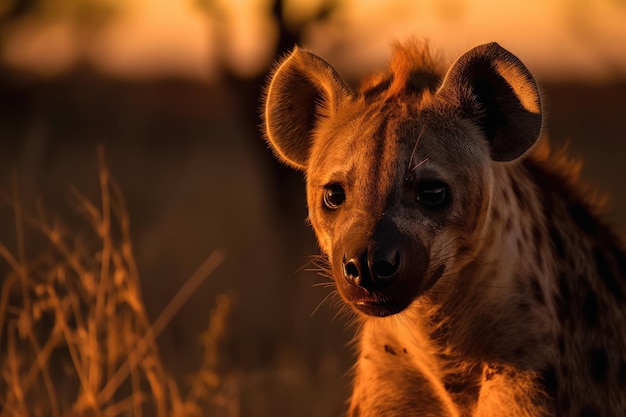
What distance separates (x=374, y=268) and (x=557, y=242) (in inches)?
28.4

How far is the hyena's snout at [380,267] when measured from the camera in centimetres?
310

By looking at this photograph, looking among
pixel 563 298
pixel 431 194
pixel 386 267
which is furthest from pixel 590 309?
pixel 386 267

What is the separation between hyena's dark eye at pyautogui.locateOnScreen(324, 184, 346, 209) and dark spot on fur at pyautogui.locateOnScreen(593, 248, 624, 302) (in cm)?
75

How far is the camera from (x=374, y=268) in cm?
309

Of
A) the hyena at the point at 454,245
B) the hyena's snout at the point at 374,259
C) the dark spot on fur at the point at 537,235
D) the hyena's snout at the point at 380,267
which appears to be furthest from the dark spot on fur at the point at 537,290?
the hyena's snout at the point at 374,259

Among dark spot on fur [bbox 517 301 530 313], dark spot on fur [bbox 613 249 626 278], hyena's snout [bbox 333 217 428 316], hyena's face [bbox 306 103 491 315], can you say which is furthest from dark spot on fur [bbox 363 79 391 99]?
dark spot on fur [bbox 613 249 626 278]

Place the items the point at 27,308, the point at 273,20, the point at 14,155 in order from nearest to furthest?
the point at 27,308
the point at 273,20
the point at 14,155

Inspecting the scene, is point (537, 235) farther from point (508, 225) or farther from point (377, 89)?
point (377, 89)

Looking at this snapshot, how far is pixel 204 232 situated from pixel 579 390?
9.14 m

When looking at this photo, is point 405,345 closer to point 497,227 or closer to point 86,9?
point 497,227

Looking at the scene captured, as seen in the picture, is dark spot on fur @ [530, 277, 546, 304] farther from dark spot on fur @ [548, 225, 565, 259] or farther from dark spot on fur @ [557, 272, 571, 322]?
dark spot on fur @ [548, 225, 565, 259]

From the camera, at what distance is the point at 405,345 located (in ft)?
11.7

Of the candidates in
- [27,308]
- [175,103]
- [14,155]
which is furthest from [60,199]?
[175,103]

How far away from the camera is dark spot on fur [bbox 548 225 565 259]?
3.60m
